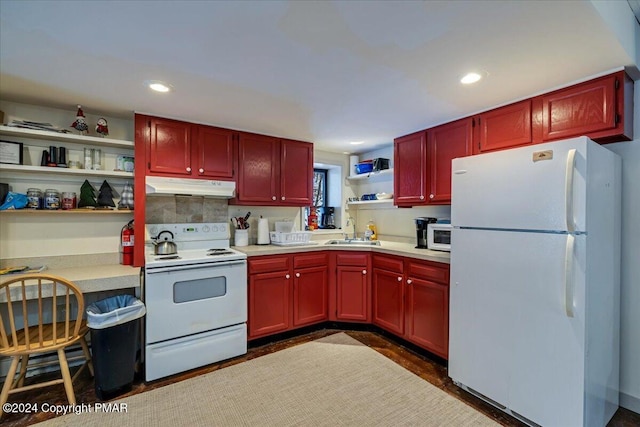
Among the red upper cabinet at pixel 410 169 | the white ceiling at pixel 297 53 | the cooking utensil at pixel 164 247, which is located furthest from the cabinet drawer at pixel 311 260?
the white ceiling at pixel 297 53

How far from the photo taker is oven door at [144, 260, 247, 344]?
2.27 meters

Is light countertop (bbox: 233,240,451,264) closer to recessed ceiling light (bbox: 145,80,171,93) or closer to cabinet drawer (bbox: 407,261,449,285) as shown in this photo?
cabinet drawer (bbox: 407,261,449,285)

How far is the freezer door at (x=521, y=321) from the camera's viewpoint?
1.56m

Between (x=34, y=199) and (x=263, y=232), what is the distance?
1.95m

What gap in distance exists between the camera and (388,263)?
2.96 m

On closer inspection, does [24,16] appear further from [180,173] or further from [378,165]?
[378,165]

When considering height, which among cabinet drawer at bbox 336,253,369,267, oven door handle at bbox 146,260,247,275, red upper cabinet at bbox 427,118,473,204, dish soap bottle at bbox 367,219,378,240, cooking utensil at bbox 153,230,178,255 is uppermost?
red upper cabinet at bbox 427,118,473,204

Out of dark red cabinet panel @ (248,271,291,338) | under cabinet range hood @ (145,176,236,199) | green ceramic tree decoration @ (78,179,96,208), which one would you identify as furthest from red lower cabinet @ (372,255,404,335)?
green ceramic tree decoration @ (78,179,96,208)

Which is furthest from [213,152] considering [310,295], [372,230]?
[372,230]

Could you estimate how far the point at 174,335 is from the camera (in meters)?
2.33

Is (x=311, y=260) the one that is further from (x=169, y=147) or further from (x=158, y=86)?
(x=158, y=86)

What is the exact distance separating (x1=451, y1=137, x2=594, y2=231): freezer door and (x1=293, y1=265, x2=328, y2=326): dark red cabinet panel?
1.58m

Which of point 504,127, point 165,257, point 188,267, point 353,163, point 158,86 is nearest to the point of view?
point 158,86

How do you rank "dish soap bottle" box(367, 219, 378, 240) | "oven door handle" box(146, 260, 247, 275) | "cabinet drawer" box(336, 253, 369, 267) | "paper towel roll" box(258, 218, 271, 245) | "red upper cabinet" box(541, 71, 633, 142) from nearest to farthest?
1. "red upper cabinet" box(541, 71, 633, 142)
2. "oven door handle" box(146, 260, 247, 275)
3. "cabinet drawer" box(336, 253, 369, 267)
4. "paper towel roll" box(258, 218, 271, 245)
5. "dish soap bottle" box(367, 219, 378, 240)
